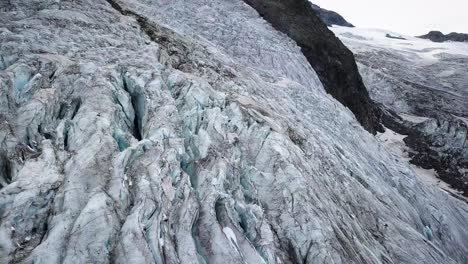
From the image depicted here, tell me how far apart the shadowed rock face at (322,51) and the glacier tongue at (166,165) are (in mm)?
15543

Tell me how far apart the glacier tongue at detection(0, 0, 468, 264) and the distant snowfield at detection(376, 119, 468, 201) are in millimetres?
15556

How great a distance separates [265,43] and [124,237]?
25.7m

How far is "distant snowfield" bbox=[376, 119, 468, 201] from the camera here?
125ft

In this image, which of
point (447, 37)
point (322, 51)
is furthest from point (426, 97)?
point (447, 37)

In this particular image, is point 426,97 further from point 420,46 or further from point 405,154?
point 420,46

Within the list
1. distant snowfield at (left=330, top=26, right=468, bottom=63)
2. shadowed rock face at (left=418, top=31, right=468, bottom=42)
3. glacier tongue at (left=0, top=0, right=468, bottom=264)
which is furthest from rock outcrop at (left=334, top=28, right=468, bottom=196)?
shadowed rock face at (left=418, top=31, right=468, bottom=42)

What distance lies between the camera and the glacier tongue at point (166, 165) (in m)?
10.2

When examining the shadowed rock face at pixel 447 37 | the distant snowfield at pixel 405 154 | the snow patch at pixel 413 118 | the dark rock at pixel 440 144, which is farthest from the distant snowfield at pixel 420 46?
the distant snowfield at pixel 405 154

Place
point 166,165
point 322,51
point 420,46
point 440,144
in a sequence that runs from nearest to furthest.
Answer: point 166,165 < point 322,51 < point 440,144 < point 420,46

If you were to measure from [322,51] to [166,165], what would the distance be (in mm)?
31663

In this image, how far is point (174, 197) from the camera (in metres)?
11.8

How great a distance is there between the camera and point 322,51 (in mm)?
40188

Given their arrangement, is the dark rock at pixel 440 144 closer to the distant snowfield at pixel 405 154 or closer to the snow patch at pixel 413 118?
the distant snowfield at pixel 405 154

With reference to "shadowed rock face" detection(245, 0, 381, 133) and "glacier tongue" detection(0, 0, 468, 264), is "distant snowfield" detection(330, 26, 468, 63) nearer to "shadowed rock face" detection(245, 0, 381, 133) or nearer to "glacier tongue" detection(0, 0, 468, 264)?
"shadowed rock face" detection(245, 0, 381, 133)
